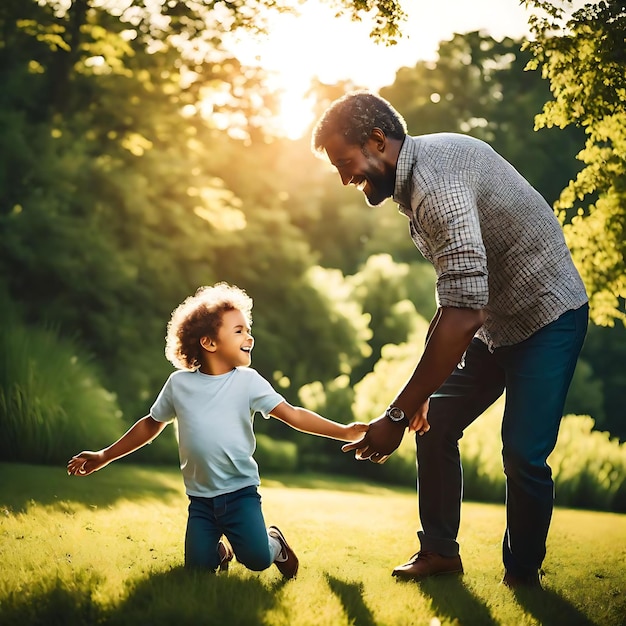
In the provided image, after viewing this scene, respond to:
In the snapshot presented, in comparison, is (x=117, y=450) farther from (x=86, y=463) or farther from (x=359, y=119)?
(x=359, y=119)

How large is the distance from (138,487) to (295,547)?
2.27 metres

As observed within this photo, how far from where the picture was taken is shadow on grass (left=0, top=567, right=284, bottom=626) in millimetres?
2602

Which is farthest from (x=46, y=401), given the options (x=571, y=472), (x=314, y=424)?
(x=571, y=472)

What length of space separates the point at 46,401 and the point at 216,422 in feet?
13.2

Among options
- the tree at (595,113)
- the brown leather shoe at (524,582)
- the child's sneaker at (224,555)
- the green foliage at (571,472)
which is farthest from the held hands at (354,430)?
the green foliage at (571,472)

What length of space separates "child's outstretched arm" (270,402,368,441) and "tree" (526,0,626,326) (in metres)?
2.59

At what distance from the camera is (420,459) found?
3.71m

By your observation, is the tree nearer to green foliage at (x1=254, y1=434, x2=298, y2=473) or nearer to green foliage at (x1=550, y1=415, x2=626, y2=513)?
green foliage at (x1=550, y1=415, x2=626, y2=513)

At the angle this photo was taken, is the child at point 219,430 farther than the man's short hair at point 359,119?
Yes

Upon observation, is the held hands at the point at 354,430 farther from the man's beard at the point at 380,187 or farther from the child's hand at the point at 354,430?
the man's beard at the point at 380,187

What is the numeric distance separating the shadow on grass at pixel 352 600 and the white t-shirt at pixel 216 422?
1.74 feet

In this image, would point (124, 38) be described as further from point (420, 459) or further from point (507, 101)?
point (507, 101)

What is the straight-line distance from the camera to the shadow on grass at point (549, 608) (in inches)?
117

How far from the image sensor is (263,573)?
3475mm
